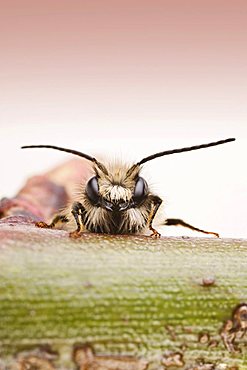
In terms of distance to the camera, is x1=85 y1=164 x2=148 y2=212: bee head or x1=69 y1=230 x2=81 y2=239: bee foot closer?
x1=69 y1=230 x2=81 y2=239: bee foot

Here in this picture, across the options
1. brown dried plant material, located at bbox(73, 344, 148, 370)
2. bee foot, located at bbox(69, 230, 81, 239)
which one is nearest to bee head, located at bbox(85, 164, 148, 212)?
bee foot, located at bbox(69, 230, 81, 239)

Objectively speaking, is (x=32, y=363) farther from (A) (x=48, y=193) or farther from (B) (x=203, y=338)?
(A) (x=48, y=193)

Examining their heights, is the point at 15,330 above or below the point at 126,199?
below

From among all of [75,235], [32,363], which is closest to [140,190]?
[75,235]

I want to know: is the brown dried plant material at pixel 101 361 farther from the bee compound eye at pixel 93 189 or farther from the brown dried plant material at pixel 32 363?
the bee compound eye at pixel 93 189

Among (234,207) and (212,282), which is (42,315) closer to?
(212,282)

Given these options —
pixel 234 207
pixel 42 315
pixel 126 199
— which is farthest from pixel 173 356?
pixel 234 207

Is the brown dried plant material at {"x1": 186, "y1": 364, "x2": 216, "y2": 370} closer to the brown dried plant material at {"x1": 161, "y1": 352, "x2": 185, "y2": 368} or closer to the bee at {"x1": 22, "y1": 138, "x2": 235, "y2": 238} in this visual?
the brown dried plant material at {"x1": 161, "y1": 352, "x2": 185, "y2": 368}
